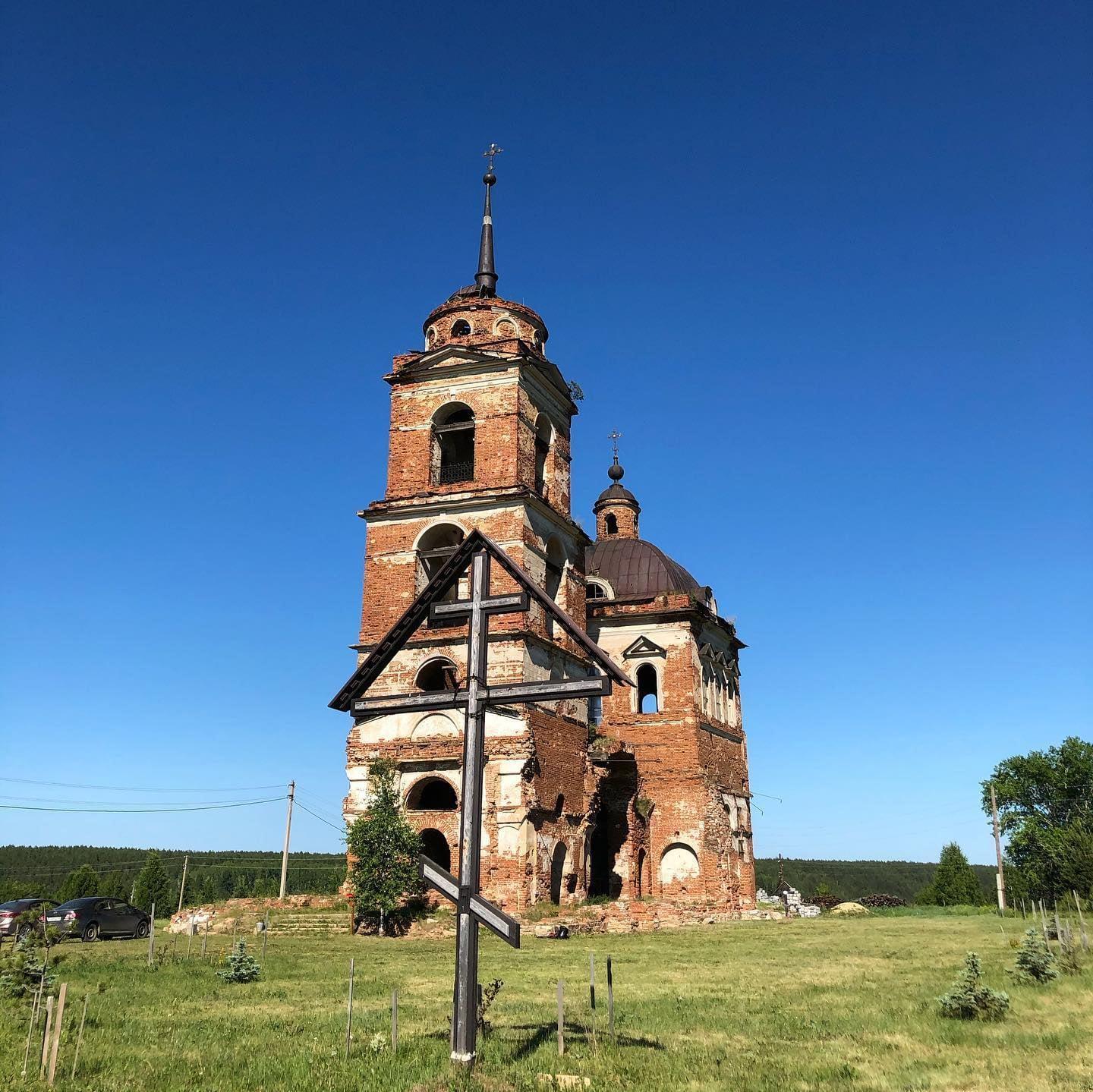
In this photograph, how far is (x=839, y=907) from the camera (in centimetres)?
4341

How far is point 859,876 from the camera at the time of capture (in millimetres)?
146000

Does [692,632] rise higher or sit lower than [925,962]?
higher

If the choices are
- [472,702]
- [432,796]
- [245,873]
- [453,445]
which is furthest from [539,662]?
[245,873]

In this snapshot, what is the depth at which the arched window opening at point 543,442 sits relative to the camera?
3303 centimetres

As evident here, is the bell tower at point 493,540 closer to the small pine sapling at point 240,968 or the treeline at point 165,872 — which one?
the small pine sapling at point 240,968

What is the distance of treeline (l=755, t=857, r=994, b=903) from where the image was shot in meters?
123

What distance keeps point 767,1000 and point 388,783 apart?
1565 cm

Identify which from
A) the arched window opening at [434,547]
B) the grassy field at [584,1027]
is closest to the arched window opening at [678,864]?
the arched window opening at [434,547]

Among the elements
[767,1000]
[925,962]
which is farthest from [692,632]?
[767,1000]

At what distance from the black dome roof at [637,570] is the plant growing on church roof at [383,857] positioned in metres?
16.4

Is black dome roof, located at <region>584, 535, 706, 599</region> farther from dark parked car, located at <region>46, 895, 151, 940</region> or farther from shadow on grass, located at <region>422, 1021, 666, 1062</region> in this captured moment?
shadow on grass, located at <region>422, 1021, 666, 1062</region>

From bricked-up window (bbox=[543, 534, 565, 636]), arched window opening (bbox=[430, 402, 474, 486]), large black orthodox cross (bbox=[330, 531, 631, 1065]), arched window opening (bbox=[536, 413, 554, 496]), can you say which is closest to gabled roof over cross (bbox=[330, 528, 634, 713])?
large black orthodox cross (bbox=[330, 531, 631, 1065])

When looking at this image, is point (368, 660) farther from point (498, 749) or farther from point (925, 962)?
point (498, 749)

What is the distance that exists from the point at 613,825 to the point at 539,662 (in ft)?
35.9
